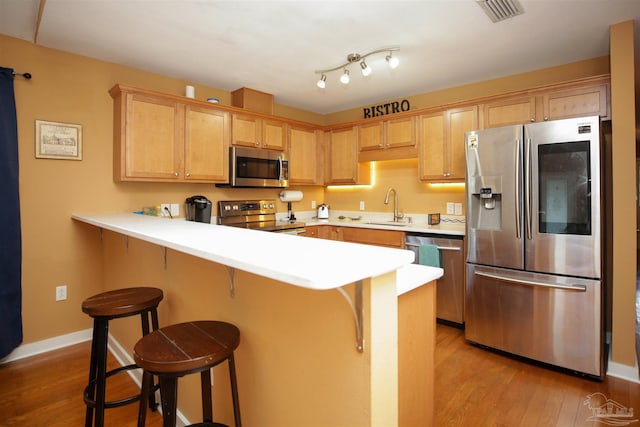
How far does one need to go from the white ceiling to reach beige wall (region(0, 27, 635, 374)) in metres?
0.13

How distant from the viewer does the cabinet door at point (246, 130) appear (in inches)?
147

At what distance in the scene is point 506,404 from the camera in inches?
82.6

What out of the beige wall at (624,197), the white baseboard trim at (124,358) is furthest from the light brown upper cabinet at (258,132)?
the beige wall at (624,197)

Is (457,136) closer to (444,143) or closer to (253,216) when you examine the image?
(444,143)

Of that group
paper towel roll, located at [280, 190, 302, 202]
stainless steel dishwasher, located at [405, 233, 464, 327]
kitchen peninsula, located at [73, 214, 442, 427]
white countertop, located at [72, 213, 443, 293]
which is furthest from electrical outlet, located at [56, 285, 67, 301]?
stainless steel dishwasher, located at [405, 233, 464, 327]

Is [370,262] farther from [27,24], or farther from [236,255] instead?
[27,24]

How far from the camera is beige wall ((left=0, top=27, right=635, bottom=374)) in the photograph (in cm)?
274

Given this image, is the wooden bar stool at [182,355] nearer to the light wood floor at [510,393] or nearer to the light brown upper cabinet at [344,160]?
the light wood floor at [510,393]

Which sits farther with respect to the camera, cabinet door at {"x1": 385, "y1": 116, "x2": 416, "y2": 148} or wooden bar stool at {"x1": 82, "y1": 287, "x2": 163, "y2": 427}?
cabinet door at {"x1": 385, "y1": 116, "x2": 416, "y2": 148}

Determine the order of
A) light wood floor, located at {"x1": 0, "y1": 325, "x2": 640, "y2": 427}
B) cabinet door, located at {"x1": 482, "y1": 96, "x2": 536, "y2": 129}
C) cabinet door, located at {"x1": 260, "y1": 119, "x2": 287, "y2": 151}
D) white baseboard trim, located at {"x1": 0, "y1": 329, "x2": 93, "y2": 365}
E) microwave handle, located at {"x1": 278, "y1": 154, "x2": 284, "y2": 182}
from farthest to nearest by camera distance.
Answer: microwave handle, located at {"x1": 278, "y1": 154, "x2": 284, "y2": 182}, cabinet door, located at {"x1": 260, "y1": 119, "x2": 287, "y2": 151}, cabinet door, located at {"x1": 482, "y1": 96, "x2": 536, "y2": 129}, white baseboard trim, located at {"x1": 0, "y1": 329, "x2": 93, "y2": 365}, light wood floor, located at {"x1": 0, "y1": 325, "x2": 640, "y2": 427}

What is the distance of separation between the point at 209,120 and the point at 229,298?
2.50m

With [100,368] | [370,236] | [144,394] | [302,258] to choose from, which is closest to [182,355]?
[144,394]

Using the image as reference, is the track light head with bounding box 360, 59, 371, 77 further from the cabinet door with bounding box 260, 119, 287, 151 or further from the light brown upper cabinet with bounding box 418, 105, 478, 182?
the cabinet door with bounding box 260, 119, 287, 151

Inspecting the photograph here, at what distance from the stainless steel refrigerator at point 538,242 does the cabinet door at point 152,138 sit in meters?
2.74
